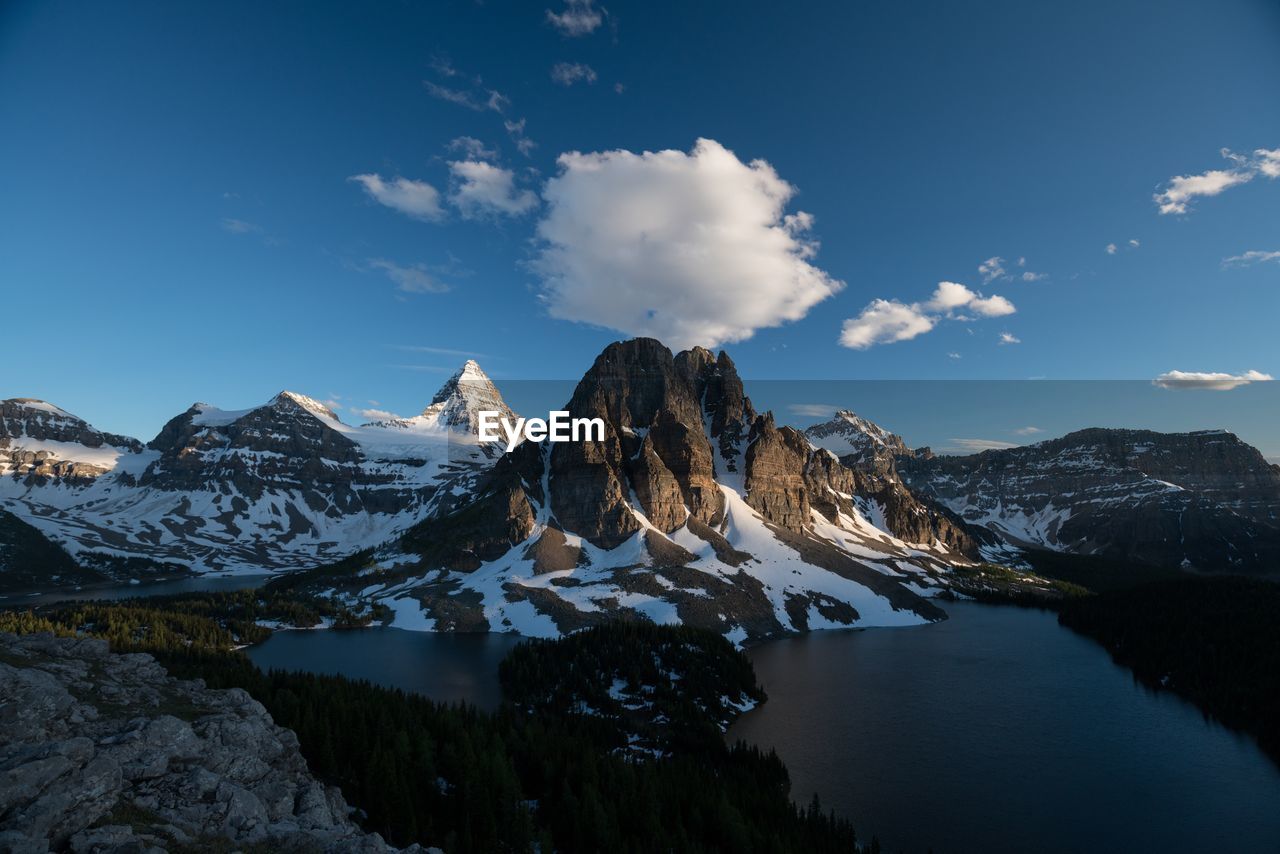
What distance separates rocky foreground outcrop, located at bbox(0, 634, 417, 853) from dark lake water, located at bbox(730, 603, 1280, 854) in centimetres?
4682

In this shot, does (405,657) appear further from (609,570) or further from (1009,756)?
(1009,756)

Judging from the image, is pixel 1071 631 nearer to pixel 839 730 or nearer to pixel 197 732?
pixel 839 730

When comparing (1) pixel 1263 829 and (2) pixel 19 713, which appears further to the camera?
(1) pixel 1263 829

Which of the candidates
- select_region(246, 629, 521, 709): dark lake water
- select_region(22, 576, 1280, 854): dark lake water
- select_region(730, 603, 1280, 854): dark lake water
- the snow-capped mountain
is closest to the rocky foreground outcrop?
select_region(730, 603, 1280, 854): dark lake water

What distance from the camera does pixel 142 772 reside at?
28.1 metres

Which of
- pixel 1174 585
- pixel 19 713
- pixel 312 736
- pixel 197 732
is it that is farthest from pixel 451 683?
pixel 1174 585

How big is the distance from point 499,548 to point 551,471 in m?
33.1

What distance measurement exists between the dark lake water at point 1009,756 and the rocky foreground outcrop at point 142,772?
46818 millimetres

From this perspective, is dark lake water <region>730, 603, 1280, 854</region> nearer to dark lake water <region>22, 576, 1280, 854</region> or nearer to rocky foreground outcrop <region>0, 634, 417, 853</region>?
dark lake water <region>22, 576, 1280, 854</region>

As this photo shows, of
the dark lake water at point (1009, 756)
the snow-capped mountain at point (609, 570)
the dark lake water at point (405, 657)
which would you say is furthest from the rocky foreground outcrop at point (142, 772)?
the snow-capped mountain at point (609, 570)

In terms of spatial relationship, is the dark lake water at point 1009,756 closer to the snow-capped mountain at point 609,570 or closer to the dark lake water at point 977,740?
the dark lake water at point 977,740

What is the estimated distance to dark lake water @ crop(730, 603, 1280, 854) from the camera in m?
54.3

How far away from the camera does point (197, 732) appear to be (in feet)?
114

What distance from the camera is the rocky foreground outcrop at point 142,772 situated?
75.5 ft
